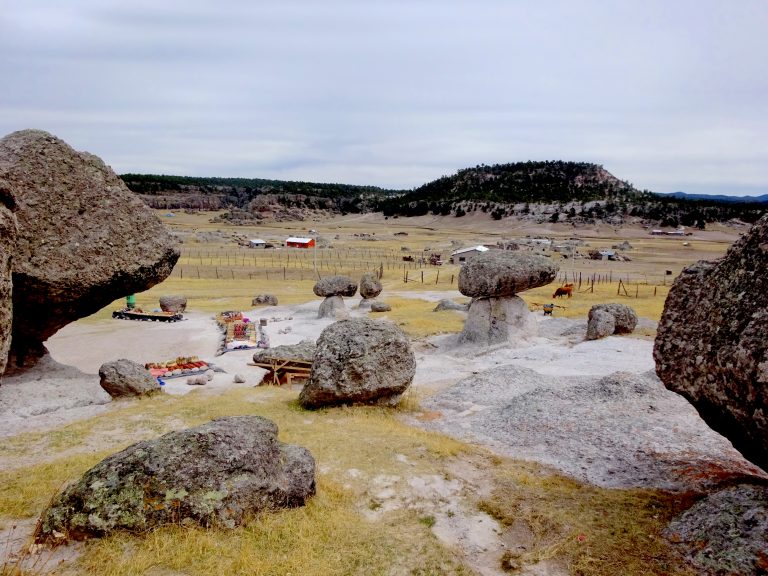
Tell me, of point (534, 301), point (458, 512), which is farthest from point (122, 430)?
point (534, 301)

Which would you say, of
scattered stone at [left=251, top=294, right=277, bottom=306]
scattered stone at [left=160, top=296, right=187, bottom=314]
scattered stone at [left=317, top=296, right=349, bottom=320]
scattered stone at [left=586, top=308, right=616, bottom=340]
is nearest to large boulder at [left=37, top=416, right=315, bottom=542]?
scattered stone at [left=586, top=308, right=616, bottom=340]

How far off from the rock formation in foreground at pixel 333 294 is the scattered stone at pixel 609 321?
17.7 meters

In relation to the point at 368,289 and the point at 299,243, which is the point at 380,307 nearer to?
the point at 368,289

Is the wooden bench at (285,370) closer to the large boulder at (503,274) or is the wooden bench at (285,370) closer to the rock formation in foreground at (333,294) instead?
the large boulder at (503,274)

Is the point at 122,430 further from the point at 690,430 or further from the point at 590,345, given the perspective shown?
the point at 590,345

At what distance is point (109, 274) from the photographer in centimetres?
1809

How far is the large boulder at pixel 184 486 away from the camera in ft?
26.9

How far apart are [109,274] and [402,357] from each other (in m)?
10.3

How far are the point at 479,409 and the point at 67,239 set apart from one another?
48.7ft

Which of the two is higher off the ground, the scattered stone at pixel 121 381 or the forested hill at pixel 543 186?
the forested hill at pixel 543 186

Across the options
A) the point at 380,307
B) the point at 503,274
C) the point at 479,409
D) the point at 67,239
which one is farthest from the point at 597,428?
the point at 380,307

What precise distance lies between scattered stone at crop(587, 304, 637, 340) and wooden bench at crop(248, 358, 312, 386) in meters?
16.5

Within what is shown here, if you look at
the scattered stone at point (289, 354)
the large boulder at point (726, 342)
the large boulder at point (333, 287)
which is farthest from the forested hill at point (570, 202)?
the large boulder at point (726, 342)

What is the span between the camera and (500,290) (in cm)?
2980
